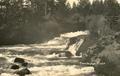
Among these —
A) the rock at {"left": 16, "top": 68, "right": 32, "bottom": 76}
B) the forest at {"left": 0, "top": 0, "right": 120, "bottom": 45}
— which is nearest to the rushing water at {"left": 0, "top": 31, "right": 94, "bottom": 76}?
the rock at {"left": 16, "top": 68, "right": 32, "bottom": 76}

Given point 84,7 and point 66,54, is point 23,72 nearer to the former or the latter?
point 66,54

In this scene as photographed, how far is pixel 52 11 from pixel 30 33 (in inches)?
886

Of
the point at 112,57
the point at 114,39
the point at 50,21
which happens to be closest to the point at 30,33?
the point at 50,21

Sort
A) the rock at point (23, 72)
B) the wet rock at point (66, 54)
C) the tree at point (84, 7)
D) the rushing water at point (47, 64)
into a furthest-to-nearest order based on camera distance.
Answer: the tree at point (84, 7) → the wet rock at point (66, 54) → the rushing water at point (47, 64) → the rock at point (23, 72)

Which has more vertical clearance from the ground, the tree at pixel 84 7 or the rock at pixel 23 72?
the rock at pixel 23 72

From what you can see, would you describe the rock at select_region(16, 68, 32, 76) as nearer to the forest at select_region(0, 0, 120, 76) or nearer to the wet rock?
Answer: the wet rock

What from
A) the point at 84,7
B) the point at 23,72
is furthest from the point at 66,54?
the point at 84,7

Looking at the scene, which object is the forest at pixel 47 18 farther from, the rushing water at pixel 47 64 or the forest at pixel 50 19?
the rushing water at pixel 47 64

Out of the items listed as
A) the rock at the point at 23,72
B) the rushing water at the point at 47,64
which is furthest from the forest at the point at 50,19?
the rock at the point at 23,72

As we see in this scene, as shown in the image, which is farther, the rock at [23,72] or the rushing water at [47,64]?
the rushing water at [47,64]

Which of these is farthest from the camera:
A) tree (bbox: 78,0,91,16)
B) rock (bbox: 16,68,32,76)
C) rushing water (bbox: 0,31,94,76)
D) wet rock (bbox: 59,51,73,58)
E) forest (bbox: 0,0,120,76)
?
tree (bbox: 78,0,91,16)

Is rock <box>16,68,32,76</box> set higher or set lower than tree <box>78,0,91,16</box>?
higher

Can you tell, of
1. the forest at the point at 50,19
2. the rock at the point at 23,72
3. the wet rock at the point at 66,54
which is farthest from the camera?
the forest at the point at 50,19

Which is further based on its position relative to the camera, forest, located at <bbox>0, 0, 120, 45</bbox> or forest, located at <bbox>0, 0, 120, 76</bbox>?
forest, located at <bbox>0, 0, 120, 45</bbox>
